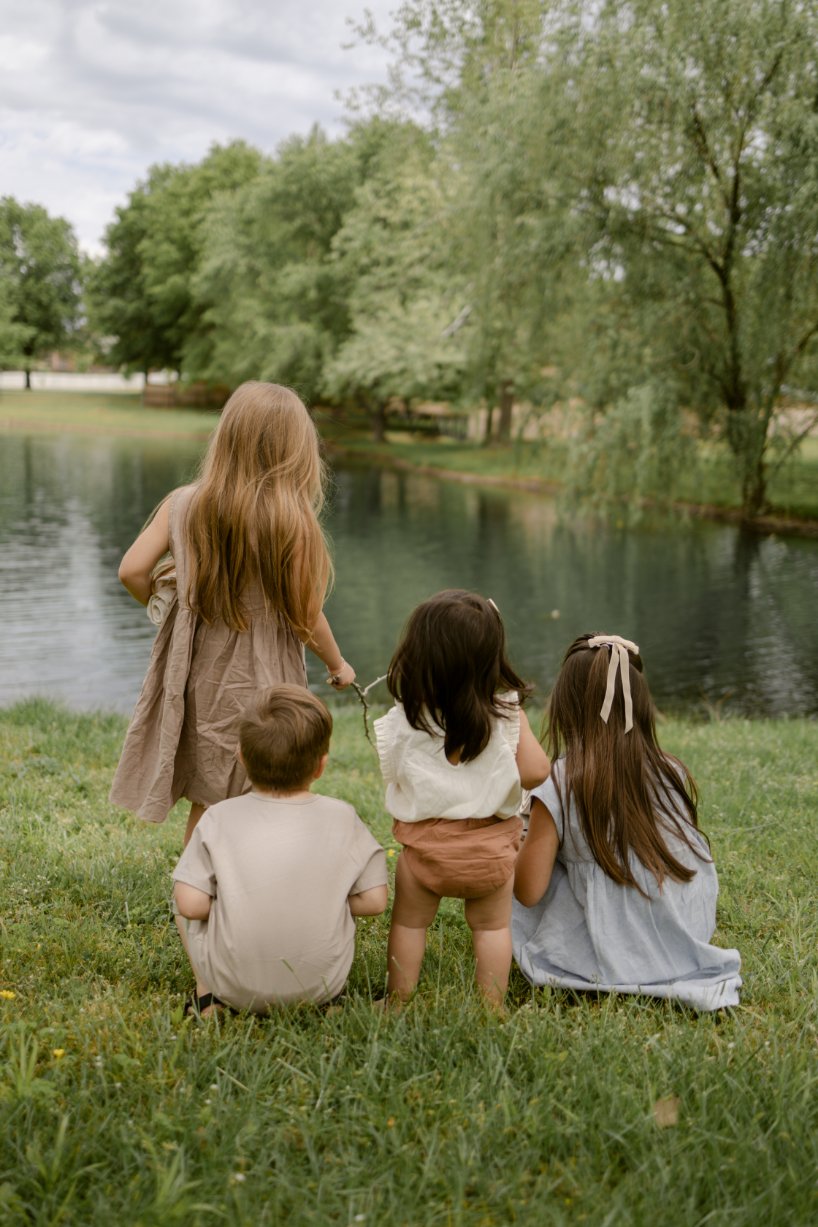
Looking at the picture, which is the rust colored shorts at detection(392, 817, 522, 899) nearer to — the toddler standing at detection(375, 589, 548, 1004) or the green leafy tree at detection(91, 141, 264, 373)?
the toddler standing at detection(375, 589, 548, 1004)

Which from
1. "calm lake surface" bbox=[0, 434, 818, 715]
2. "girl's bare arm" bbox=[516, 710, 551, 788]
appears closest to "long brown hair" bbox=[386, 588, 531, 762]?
"girl's bare arm" bbox=[516, 710, 551, 788]

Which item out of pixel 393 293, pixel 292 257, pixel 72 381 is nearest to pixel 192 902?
pixel 393 293

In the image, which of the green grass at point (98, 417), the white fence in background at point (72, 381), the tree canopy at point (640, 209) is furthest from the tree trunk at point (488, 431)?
the white fence in background at point (72, 381)

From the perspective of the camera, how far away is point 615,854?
284 centimetres

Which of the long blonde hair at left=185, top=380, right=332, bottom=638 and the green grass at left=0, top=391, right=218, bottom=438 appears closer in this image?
the long blonde hair at left=185, top=380, right=332, bottom=638

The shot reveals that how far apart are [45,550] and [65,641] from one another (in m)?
5.37

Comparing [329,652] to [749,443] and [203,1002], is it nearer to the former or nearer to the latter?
[203,1002]

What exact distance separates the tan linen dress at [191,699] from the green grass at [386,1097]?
42 centimetres

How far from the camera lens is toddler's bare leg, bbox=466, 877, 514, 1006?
273cm

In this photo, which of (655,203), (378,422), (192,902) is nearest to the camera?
(192,902)

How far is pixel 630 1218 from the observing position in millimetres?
1804

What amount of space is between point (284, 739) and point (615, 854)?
961mm

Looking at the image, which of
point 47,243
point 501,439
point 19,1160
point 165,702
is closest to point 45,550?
point 165,702

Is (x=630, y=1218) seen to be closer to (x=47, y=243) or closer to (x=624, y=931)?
(x=624, y=931)
